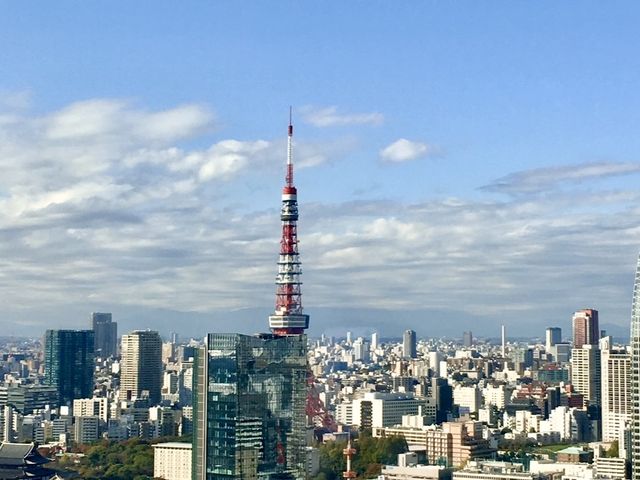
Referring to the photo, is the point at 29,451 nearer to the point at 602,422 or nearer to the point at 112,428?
the point at 112,428

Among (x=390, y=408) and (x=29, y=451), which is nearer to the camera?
(x=29, y=451)

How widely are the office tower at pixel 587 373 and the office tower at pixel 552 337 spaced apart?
2037 cm

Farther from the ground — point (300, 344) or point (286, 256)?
point (286, 256)

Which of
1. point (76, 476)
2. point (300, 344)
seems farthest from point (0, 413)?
point (300, 344)

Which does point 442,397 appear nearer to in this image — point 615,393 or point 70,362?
point 615,393

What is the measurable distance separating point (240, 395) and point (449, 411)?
2383 centimetres

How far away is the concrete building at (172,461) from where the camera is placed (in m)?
30.8

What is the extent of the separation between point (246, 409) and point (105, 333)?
5002cm

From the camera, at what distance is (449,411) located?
148 feet

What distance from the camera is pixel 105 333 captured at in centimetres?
7119

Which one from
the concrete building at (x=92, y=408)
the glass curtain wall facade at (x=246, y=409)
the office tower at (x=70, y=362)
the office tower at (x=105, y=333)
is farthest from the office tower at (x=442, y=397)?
the office tower at (x=105, y=333)

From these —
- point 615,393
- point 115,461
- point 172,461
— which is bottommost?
point 115,461

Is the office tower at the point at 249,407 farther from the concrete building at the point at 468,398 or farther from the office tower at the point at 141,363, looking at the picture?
the office tower at the point at 141,363

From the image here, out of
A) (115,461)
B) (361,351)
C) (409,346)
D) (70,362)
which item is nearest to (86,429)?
(115,461)
